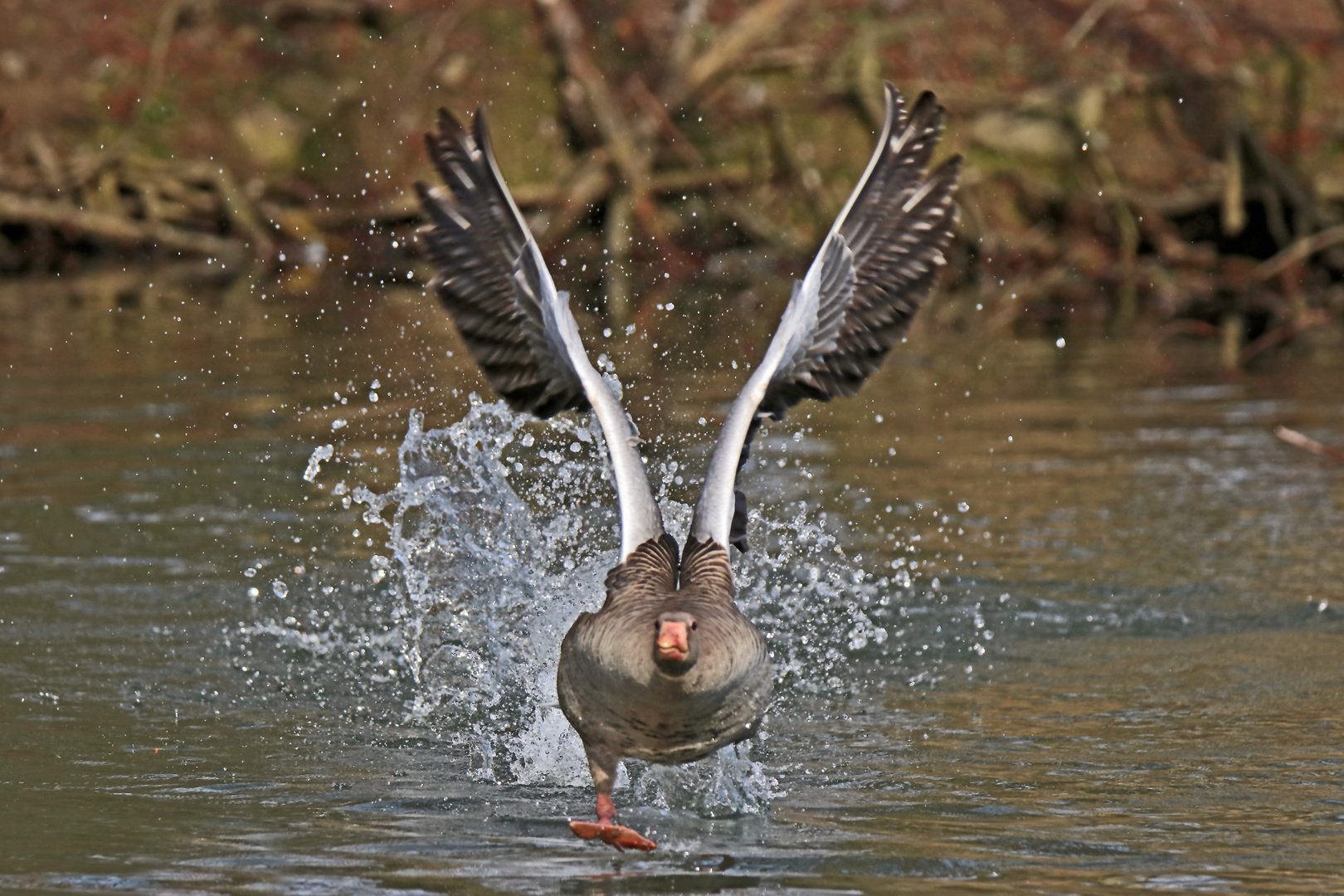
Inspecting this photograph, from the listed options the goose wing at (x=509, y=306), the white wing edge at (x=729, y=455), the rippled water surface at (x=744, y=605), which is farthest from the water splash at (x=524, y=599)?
the white wing edge at (x=729, y=455)

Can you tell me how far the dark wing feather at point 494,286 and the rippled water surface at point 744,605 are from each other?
47.4 inches

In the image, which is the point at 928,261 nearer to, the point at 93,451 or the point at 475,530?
the point at 475,530

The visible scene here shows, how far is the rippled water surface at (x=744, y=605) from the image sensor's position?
15.9 feet

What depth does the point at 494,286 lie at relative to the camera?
6.10 m

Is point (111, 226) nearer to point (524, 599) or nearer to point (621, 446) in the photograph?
point (524, 599)

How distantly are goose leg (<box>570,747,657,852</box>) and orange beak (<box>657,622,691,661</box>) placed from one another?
1.80 ft

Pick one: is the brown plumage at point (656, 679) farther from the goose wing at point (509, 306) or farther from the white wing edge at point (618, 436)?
the goose wing at point (509, 306)

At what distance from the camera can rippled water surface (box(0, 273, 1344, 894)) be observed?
15.9ft

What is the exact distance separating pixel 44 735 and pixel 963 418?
6.94 m

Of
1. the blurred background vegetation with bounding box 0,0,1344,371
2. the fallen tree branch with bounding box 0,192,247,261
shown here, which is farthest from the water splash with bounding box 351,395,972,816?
the fallen tree branch with bounding box 0,192,247,261

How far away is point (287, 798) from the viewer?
5.29 m

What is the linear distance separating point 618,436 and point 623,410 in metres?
0.14

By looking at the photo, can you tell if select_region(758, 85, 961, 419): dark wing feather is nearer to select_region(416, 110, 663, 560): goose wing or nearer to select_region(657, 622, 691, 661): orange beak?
select_region(416, 110, 663, 560): goose wing

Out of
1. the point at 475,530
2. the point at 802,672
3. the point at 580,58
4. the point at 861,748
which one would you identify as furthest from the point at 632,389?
the point at 580,58
